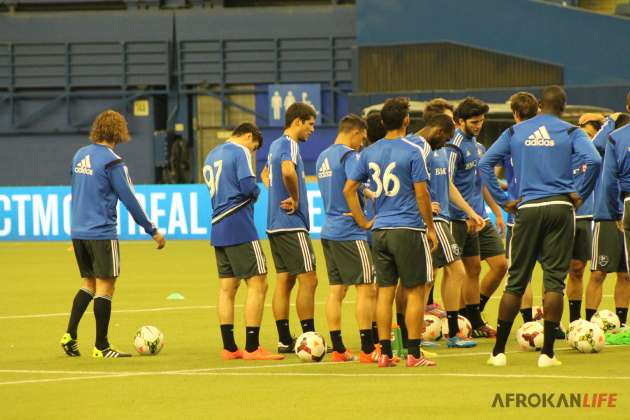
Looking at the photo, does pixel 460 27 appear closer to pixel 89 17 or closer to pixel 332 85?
pixel 332 85

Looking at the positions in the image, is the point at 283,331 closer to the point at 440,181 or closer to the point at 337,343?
the point at 337,343

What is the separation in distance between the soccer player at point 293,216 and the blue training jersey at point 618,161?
2.80 metres

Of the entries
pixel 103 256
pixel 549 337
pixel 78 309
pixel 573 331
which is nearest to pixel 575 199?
pixel 549 337

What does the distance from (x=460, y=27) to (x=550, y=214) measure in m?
25.4

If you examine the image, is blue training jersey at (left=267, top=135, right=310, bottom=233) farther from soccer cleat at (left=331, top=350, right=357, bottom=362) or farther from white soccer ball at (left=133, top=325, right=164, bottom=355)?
white soccer ball at (left=133, top=325, right=164, bottom=355)

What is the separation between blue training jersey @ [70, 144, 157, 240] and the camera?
39.9ft

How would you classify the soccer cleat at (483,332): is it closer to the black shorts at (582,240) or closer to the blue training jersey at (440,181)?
the black shorts at (582,240)

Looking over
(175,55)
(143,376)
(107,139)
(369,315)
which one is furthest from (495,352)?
(175,55)

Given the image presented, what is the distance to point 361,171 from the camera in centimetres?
1098

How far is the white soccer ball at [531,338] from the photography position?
1195 cm

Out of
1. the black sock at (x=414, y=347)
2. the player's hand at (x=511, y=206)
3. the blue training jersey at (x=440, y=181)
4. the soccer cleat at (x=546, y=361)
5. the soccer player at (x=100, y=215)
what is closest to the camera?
the soccer cleat at (x=546, y=361)

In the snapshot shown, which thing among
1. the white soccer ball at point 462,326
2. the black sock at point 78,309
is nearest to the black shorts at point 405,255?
the white soccer ball at point 462,326

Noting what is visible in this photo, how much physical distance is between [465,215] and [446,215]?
61cm

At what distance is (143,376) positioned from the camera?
1091 cm
